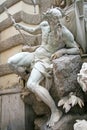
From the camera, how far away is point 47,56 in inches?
122

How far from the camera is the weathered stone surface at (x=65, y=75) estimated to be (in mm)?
2656

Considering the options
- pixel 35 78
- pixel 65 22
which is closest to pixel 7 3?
pixel 65 22

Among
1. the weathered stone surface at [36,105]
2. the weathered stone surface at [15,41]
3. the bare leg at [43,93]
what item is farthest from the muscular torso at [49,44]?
the weathered stone surface at [15,41]

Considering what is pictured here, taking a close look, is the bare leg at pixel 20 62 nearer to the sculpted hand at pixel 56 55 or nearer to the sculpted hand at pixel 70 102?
the sculpted hand at pixel 56 55

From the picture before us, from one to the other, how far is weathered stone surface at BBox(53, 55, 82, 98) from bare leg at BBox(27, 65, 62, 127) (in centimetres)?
14

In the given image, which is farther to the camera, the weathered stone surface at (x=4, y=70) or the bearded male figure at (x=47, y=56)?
the weathered stone surface at (x=4, y=70)

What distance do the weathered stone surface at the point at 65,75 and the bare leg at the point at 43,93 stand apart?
0.14 meters

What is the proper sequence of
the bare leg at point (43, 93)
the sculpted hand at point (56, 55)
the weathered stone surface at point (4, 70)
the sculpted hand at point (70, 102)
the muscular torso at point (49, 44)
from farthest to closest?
the weathered stone surface at point (4, 70)
the muscular torso at point (49, 44)
the sculpted hand at point (56, 55)
the bare leg at point (43, 93)
the sculpted hand at point (70, 102)

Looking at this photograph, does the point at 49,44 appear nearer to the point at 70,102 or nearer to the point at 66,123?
the point at 70,102

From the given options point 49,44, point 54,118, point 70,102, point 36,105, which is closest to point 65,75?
point 70,102

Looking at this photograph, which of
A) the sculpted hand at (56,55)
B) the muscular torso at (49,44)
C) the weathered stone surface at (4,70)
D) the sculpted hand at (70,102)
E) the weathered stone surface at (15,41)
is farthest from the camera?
the weathered stone surface at (4,70)

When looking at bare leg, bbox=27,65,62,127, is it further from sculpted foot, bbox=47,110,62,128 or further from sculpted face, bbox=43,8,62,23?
sculpted face, bbox=43,8,62,23

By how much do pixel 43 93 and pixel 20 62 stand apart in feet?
1.84

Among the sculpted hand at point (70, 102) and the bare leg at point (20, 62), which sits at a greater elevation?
the bare leg at point (20, 62)
